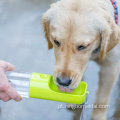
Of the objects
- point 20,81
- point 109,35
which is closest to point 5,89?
point 20,81

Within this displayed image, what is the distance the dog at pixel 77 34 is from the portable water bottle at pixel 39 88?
0.28ft

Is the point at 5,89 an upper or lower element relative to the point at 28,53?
upper

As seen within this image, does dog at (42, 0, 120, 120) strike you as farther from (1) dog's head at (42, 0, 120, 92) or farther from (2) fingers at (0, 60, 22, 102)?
(2) fingers at (0, 60, 22, 102)

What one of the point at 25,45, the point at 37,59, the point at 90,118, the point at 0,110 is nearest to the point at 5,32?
the point at 25,45

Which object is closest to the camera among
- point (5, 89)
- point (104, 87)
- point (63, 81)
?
point (5, 89)

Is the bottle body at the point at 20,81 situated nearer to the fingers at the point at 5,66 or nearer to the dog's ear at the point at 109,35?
the fingers at the point at 5,66

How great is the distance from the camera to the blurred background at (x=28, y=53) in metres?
4.25

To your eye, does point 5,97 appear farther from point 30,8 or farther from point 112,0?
point 30,8

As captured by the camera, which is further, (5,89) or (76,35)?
(76,35)

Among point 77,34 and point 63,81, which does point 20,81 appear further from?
point 77,34

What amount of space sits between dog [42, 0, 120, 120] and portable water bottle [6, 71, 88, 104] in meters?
0.08

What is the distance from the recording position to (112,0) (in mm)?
3820

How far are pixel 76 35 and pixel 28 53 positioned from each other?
2.24m

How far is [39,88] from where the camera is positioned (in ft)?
9.91
